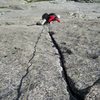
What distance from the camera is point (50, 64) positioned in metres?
7.83

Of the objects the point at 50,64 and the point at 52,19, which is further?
the point at 52,19

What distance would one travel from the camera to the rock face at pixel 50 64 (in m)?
6.27

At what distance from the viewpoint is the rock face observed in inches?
247

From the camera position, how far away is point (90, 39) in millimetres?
9883

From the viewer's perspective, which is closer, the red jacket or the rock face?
the rock face

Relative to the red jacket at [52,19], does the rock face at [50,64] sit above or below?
above

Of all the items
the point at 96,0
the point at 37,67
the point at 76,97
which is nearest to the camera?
the point at 76,97

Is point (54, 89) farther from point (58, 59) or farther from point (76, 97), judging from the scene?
point (58, 59)

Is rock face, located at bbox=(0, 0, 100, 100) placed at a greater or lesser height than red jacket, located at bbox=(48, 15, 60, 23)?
greater

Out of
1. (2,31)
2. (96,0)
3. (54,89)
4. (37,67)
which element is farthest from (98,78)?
(96,0)

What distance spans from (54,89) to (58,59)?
2057mm

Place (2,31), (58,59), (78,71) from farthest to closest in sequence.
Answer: (2,31), (58,59), (78,71)

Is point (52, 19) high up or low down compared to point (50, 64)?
down

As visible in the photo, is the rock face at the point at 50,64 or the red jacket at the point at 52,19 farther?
the red jacket at the point at 52,19
